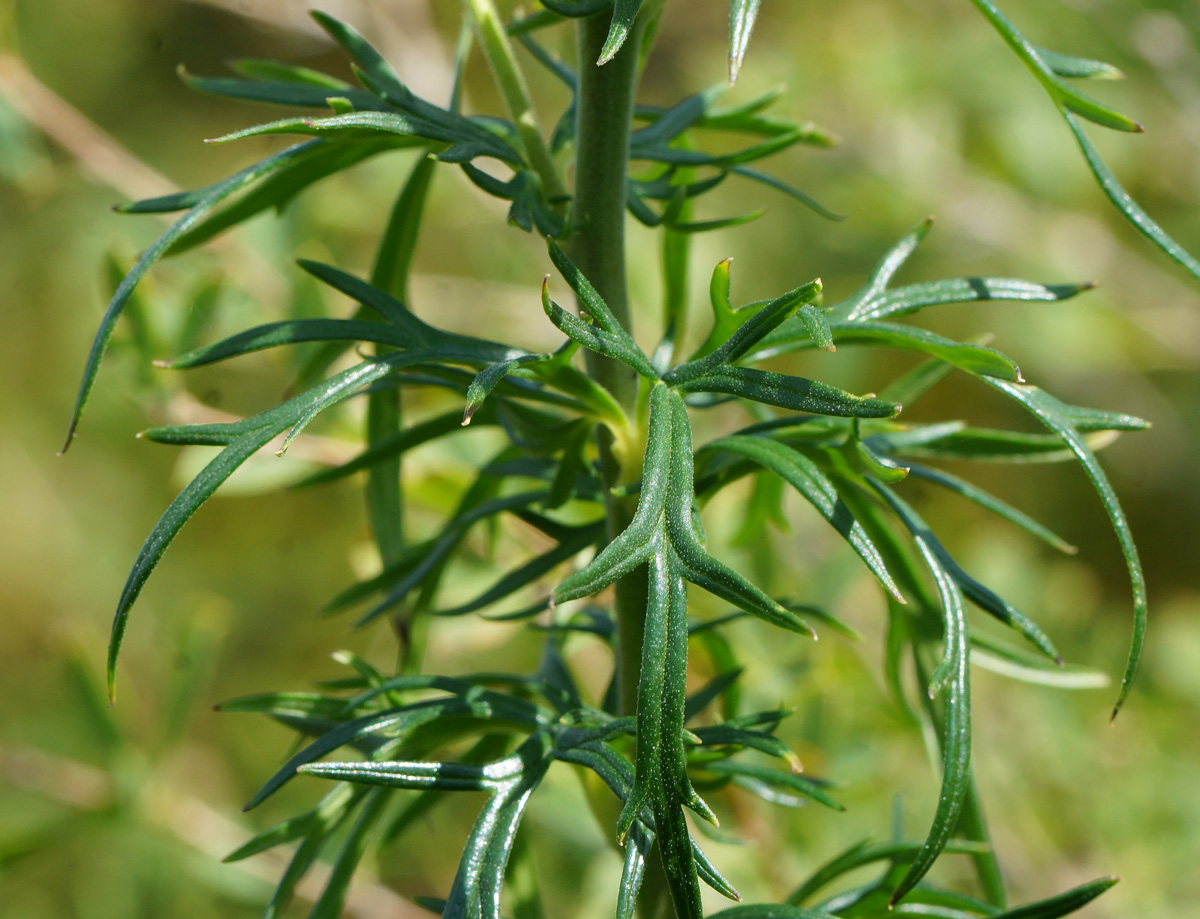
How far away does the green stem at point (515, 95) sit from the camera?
43 centimetres

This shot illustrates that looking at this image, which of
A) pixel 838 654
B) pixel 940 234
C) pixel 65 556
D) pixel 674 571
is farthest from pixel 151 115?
pixel 674 571

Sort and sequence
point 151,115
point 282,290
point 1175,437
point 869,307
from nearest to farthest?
1. point 869,307
2. point 282,290
3. point 1175,437
4. point 151,115

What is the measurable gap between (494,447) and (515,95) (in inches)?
21.3

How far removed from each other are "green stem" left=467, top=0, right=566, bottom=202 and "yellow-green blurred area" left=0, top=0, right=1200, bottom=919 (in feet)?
0.52

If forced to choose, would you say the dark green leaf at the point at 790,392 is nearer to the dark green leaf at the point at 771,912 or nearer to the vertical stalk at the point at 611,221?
the vertical stalk at the point at 611,221

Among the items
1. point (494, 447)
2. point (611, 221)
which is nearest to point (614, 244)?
point (611, 221)

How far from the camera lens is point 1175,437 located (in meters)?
1.94

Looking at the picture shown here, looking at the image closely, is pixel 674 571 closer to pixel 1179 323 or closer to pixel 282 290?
pixel 282 290

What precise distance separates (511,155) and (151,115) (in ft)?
7.66

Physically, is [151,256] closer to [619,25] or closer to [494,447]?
[619,25]

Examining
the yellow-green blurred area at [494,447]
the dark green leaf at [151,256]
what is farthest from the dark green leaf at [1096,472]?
the dark green leaf at [151,256]

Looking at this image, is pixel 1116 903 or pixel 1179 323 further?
pixel 1179 323

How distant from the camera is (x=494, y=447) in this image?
95 centimetres

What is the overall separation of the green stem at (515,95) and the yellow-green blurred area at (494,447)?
16 centimetres
